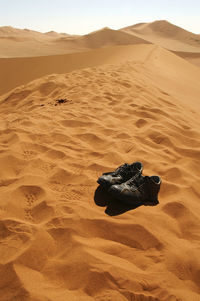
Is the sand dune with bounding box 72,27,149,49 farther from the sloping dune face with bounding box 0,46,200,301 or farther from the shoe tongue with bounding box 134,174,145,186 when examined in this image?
the shoe tongue with bounding box 134,174,145,186

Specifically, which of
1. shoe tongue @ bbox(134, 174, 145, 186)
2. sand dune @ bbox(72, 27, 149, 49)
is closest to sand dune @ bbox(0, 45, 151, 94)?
shoe tongue @ bbox(134, 174, 145, 186)

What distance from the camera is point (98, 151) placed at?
271 cm

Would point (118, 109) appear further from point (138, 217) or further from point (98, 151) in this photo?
point (138, 217)

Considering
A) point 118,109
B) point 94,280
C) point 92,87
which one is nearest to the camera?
point 94,280

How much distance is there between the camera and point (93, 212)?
6.01 ft

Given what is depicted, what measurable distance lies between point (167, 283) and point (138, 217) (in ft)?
1.70

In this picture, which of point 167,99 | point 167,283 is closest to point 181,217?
point 167,283

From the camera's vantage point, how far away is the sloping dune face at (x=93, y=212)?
136 centimetres

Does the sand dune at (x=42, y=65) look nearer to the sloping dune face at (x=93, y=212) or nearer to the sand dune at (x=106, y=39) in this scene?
the sloping dune face at (x=93, y=212)

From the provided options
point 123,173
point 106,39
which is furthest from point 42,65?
point 106,39

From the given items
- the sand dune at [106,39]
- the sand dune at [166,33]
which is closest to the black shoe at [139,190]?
the sand dune at [106,39]

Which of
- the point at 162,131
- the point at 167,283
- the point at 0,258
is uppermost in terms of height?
the point at 162,131

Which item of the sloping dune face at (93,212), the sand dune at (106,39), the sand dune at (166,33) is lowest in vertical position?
the sloping dune face at (93,212)

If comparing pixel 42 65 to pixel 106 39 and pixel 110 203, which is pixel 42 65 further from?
pixel 106 39
